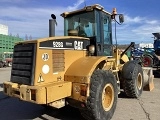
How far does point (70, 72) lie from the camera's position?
5.38 metres

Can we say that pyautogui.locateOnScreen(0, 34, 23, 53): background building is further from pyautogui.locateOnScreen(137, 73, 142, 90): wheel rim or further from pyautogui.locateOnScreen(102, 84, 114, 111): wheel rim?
pyautogui.locateOnScreen(102, 84, 114, 111): wheel rim

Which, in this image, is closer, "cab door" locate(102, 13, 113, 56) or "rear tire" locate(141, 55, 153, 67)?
"cab door" locate(102, 13, 113, 56)

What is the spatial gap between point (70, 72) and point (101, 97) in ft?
2.94

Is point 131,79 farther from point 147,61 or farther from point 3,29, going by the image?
A: point 3,29

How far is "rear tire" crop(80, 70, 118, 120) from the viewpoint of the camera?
17.1 ft

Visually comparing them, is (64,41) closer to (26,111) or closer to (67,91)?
(67,91)

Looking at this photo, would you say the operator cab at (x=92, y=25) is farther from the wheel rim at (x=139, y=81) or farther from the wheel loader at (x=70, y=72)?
the wheel rim at (x=139, y=81)

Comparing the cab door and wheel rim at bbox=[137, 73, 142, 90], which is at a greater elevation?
the cab door

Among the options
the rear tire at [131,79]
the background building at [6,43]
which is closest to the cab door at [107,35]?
the rear tire at [131,79]

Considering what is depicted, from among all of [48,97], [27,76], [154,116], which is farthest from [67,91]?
[154,116]

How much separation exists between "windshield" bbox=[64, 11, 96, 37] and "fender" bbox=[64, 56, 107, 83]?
1121 millimetres

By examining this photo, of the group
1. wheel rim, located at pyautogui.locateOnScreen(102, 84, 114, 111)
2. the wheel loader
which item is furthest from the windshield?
wheel rim, located at pyautogui.locateOnScreen(102, 84, 114, 111)

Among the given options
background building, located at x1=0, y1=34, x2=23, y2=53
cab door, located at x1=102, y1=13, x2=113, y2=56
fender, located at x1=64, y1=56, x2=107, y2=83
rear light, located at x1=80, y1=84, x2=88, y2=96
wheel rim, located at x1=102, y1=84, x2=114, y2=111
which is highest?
background building, located at x1=0, y1=34, x2=23, y2=53

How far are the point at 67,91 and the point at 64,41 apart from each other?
1144mm
